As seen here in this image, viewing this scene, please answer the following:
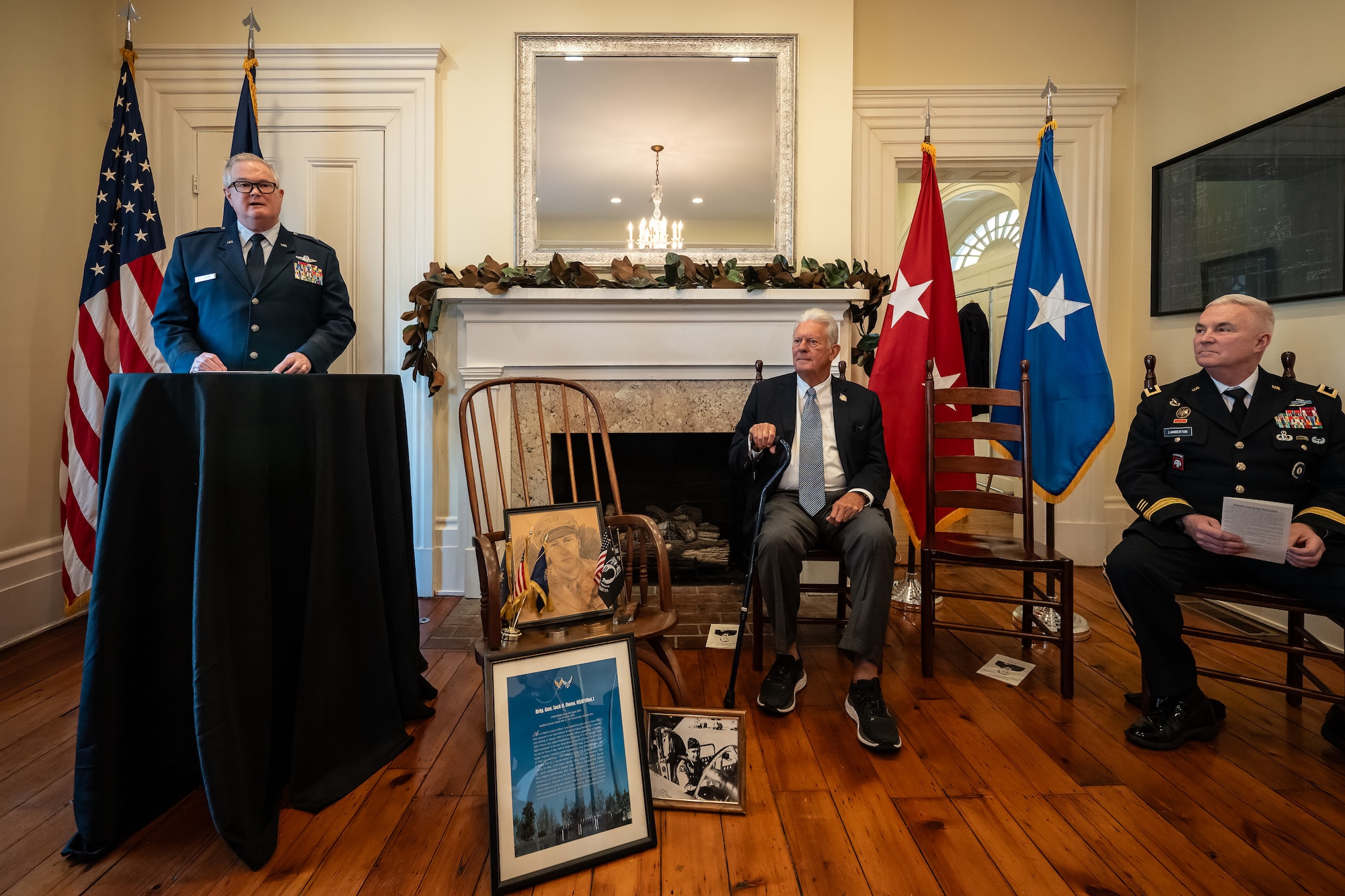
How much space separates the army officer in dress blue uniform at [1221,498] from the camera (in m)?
1.78

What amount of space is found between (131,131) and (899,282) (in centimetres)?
336

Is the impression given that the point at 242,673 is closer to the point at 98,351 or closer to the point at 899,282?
the point at 98,351

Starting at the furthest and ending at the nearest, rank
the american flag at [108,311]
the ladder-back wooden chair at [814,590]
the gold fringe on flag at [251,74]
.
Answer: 1. the gold fringe on flag at [251,74]
2. the american flag at [108,311]
3. the ladder-back wooden chair at [814,590]

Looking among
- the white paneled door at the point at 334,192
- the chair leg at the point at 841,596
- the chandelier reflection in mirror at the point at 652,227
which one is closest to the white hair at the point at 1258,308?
the chair leg at the point at 841,596

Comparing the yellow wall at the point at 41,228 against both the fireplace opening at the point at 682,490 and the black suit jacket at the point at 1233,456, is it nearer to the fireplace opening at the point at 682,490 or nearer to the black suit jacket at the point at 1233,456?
the fireplace opening at the point at 682,490

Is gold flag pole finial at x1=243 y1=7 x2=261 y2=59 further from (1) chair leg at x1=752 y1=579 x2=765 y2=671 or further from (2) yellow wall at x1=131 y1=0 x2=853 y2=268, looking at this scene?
(1) chair leg at x1=752 y1=579 x2=765 y2=671

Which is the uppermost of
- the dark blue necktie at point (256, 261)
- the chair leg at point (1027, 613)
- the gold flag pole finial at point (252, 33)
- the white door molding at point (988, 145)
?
the gold flag pole finial at point (252, 33)

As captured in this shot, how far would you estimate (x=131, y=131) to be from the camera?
2836 mm

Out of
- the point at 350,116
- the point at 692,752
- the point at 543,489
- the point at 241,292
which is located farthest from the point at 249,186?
the point at 692,752

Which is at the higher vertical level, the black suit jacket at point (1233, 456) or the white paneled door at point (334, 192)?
the white paneled door at point (334, 192)

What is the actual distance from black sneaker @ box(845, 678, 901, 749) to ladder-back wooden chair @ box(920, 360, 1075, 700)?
418 mm

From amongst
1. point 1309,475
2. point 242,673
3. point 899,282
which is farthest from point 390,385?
point 1309,475

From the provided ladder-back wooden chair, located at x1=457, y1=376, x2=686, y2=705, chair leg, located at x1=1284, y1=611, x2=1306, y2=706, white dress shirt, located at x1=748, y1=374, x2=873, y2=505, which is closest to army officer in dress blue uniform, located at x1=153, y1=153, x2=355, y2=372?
ladder-back wooden chair, located at x1=457, y1=376, x2=686, y2=705

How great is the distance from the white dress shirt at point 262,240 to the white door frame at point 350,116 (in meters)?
0.80
